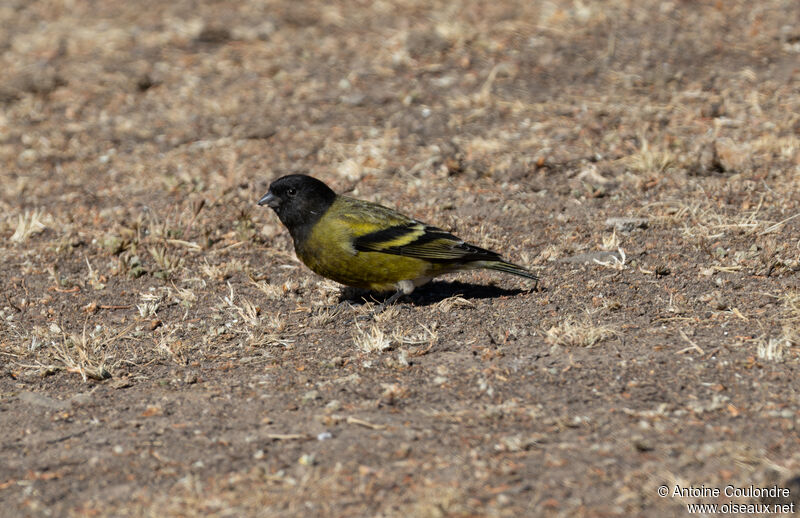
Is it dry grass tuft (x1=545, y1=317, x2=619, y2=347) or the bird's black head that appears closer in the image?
dry grass tuft (x1=545, y1=317, x2=619, y2=347)

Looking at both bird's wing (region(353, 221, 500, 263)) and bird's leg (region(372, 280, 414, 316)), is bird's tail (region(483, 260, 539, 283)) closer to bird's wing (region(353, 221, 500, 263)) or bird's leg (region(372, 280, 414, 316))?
bird's wing (region(353, 221, 500, 263))

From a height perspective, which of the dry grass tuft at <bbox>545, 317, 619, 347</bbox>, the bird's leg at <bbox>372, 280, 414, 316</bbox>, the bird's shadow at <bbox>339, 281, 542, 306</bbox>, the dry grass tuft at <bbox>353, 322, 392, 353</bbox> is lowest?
the bird's shadow at <bbox>339, 281, 542, 306</bbox>

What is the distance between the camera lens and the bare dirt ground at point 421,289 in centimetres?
438

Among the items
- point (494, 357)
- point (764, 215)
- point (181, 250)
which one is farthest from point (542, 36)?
point (494, 357)

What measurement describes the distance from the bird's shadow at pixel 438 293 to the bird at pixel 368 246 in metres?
0.15

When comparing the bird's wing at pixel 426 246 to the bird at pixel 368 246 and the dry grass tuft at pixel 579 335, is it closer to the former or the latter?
the bird at pixel 368 246

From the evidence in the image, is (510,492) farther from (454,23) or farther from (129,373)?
(454,23)

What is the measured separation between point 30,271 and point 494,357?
4.05 m

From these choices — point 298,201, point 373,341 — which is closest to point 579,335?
point 373,341

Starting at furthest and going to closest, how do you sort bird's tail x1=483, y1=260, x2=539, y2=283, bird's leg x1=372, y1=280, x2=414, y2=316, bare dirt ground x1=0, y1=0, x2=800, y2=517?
bird's leg x1=372, y1=280, x2=414, y2=316
bird's tail x1=483, y1=260, x2=539, y2=283
bare dirt ground x1=0, y1=0, x2=800, y2=517

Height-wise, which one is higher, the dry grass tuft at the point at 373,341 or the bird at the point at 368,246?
the bird at the point at 368,246

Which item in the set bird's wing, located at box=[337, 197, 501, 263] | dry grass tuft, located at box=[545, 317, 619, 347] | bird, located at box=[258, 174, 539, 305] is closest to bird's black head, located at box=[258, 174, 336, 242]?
bird, located at box=[258, 174, 539, 305]

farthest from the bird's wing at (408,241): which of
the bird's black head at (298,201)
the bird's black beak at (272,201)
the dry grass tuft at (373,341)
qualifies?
the dry grass tuft at (373,341)

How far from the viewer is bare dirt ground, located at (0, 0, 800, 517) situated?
4.38 m
